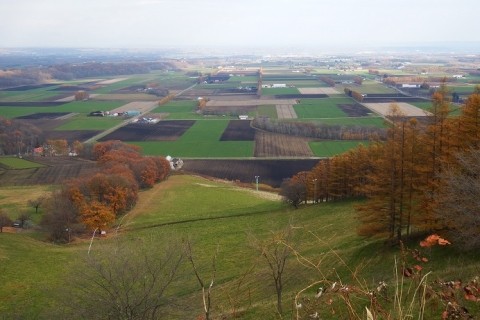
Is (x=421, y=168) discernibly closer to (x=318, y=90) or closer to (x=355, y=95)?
(x=355, y=95)

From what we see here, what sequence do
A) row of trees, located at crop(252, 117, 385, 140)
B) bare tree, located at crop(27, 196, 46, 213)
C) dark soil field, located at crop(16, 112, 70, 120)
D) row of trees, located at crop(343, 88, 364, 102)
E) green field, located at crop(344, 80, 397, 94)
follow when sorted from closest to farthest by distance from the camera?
bare tree, located at crop(27, 196, 46, 213)
row of trees, located at crop(252, 117, 385, 140)
dark soil field, located at crop(16, 112, 70, 120)
row of trees, located at crop(343, 88, 364, 102)
green field, located at crop(344, 80, 397, 94)

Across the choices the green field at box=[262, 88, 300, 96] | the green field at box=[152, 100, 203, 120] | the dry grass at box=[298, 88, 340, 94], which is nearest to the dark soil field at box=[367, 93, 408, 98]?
the dry grass at box=[298, 88, 340, 94]

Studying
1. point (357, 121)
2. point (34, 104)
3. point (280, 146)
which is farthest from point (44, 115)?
point (357, 121)

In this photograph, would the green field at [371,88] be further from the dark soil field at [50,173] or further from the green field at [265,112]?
the dark soil field at [50,173]

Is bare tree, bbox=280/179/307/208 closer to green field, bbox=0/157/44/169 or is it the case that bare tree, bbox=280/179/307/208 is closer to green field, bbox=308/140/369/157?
green field, bbox=308/140/369/157

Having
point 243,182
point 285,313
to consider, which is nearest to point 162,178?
point 243,182

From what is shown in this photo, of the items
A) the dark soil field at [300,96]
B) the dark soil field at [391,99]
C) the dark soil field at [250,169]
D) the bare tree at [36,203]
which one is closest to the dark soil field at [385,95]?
the dark soil field at [391,99]
